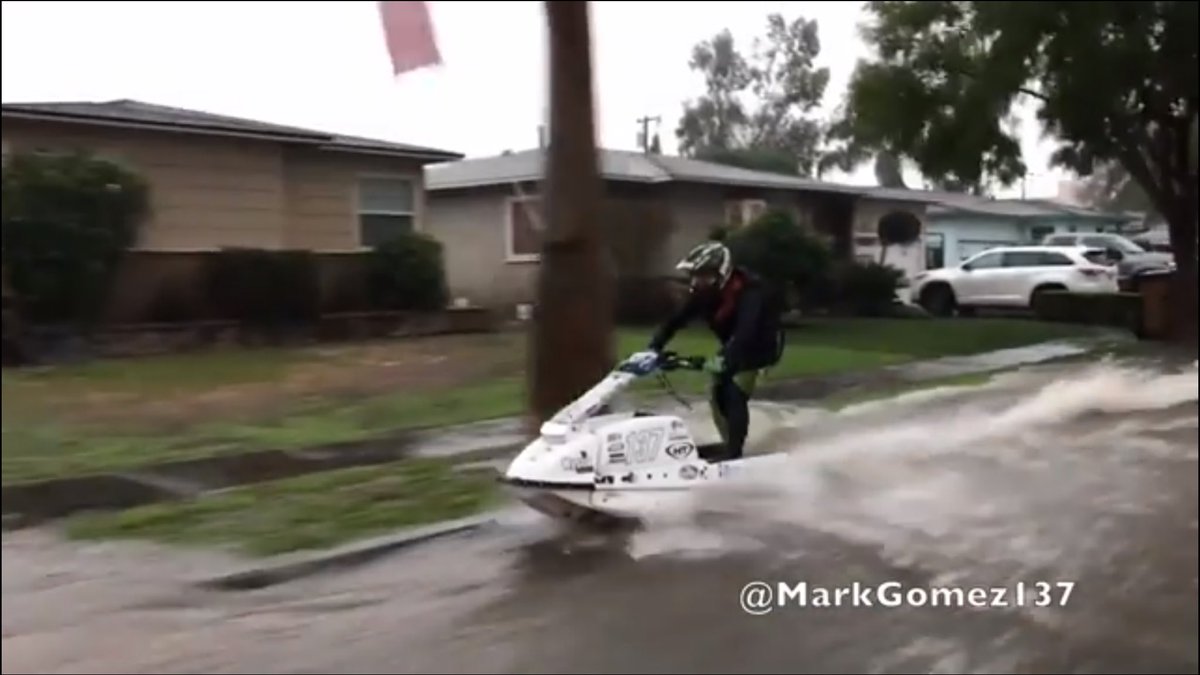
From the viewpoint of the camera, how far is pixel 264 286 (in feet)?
5.25

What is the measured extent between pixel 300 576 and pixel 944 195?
155 centimetres

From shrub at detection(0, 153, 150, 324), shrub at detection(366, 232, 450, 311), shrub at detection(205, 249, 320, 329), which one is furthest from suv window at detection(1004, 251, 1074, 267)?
shrub at detection(0, 153, 150, 324)

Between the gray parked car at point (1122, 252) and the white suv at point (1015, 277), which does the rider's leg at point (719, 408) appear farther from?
the gray parked car at point (1122, 252)

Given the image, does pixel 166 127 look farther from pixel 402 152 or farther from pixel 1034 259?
pixel 1034 259

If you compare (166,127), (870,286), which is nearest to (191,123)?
(166,127)

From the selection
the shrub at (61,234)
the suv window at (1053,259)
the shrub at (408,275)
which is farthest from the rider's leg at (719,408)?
the shrub at (61,234)

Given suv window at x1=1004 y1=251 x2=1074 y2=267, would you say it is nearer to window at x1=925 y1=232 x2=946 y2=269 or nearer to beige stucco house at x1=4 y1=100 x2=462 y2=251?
window at x1=925 y1=232 x2=946 y2=269

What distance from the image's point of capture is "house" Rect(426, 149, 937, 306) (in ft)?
6.14

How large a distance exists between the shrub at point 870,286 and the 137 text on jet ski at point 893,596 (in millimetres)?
479

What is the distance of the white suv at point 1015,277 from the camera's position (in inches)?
85.1

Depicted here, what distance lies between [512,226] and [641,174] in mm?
189

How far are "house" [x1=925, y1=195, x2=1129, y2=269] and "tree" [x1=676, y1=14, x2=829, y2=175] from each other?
23 cm

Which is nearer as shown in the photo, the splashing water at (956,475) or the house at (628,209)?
the house at (628,209)

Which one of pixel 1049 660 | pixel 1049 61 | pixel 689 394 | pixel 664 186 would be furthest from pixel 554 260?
pixel 1049 660
